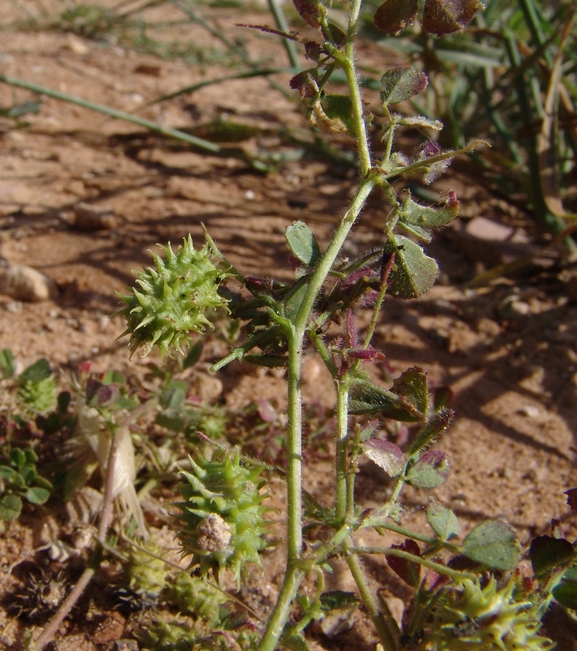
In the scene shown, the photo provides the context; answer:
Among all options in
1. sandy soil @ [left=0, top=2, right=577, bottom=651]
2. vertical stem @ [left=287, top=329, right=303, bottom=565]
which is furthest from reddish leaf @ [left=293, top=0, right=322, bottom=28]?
sandy soil @ [left=0, top=2, right=577, bottom=651]

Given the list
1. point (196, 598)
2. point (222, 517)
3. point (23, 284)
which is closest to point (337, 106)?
point (222, 517)

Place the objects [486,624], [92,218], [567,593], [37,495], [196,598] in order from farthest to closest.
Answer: [92,218] → [37,495] → [196,598] → [567,593] → [486,624]

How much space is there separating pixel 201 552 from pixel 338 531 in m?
0.25

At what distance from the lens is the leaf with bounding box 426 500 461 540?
118cm

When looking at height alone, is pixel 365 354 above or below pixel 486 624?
above

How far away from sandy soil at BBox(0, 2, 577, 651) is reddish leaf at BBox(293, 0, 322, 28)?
41.2 inches

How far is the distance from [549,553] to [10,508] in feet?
3.82

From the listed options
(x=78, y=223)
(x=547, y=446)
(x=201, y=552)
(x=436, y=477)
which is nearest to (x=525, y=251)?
(x=547, y=446)

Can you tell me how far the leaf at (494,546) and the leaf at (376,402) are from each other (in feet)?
0.73

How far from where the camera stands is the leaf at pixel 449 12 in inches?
49.1

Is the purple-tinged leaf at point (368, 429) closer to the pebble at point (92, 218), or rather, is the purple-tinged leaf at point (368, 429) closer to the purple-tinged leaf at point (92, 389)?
the purple-tinged leaf at point (92, 389)

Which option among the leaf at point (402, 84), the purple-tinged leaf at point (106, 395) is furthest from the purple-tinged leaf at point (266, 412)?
the leaf at point (402, 84)

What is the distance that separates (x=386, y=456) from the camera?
1170mm

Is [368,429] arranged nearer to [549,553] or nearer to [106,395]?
[549,553]
